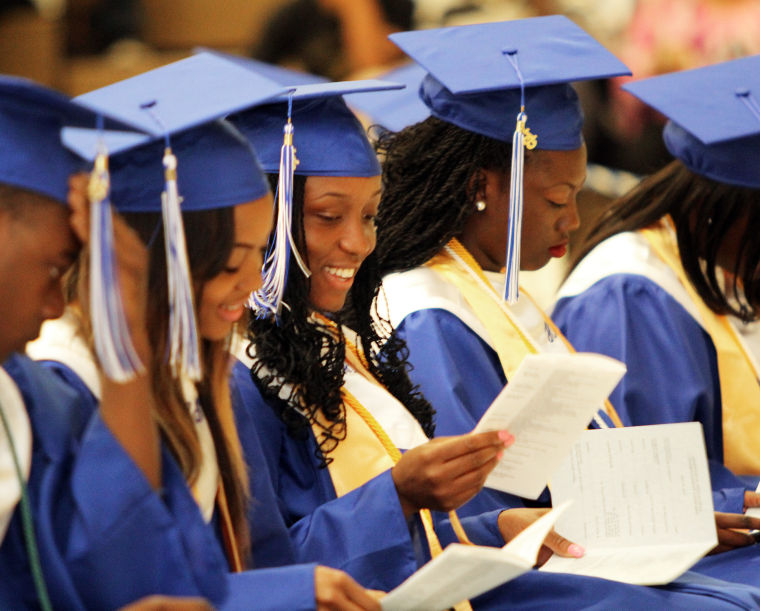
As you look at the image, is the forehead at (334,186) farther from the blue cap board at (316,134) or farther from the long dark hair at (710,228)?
the long dark hair at (710,228)

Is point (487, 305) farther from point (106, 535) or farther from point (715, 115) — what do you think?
point (106, 535)

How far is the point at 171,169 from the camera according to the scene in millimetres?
1396

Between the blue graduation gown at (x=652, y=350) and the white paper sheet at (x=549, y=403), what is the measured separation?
2.91 feet

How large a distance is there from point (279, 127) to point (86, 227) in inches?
30.8

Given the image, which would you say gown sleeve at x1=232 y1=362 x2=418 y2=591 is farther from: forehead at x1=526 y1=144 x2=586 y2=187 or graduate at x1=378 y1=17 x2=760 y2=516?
forehead at x1=526 y1=144 x2=586 y2=187

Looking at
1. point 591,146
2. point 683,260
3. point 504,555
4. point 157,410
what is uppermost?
point 157,410

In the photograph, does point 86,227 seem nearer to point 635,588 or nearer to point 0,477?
point 0,477

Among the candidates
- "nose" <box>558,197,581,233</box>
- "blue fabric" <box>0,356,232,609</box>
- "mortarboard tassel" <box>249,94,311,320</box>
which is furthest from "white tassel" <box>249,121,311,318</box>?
"nose" <box>558,197,581,233</box>

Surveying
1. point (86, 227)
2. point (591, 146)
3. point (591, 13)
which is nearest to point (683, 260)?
point (86, 227)

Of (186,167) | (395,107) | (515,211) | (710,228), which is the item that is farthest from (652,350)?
(186,167)

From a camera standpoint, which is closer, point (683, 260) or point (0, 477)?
point (0, 477)

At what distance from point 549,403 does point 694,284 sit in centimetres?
135

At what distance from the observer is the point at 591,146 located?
592 cm

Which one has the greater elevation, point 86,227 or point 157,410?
point 86,227
